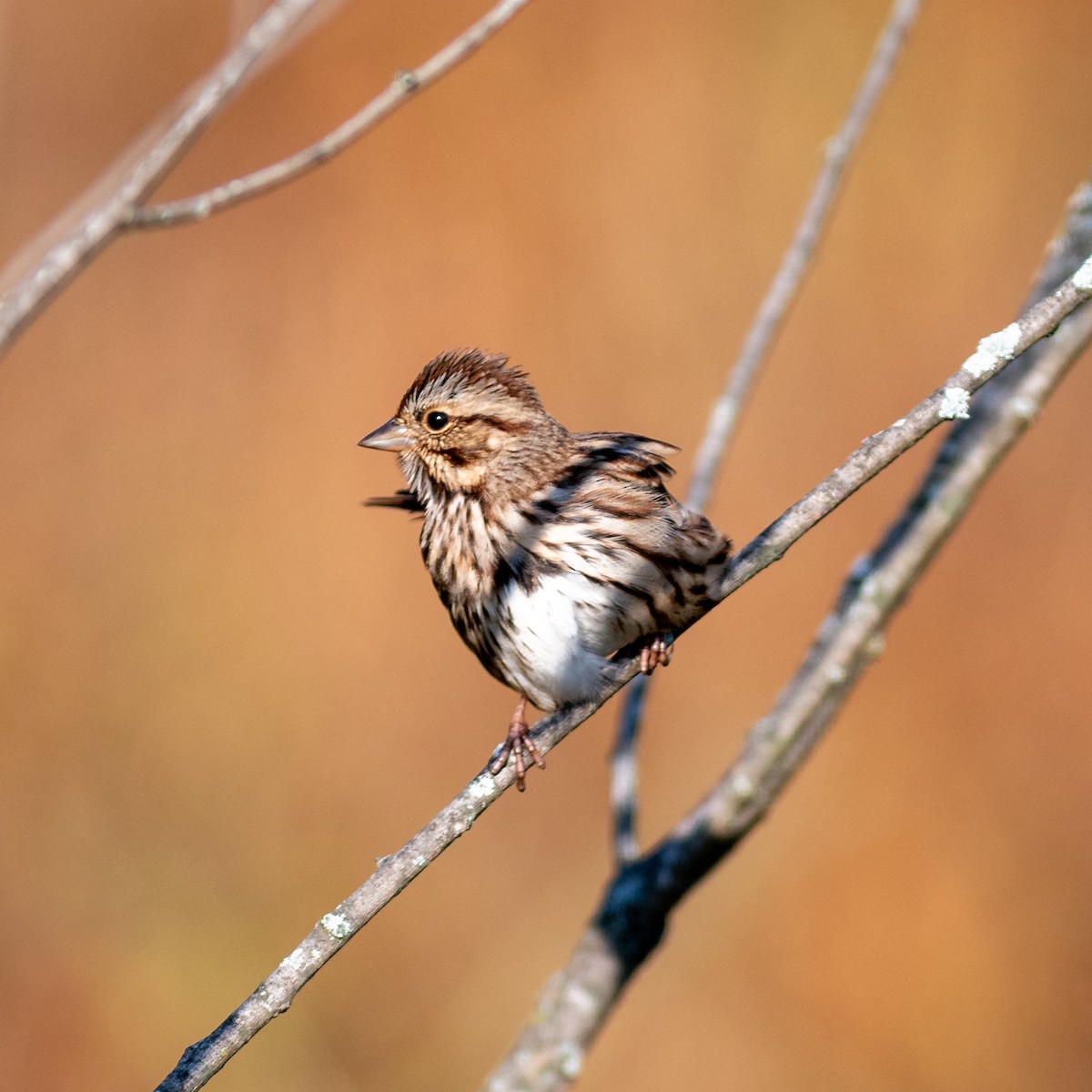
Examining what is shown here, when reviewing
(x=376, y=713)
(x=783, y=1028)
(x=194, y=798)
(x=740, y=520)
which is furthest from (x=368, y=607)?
(x=783, y=1028)

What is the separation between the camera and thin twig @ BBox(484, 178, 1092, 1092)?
2828 millimetres

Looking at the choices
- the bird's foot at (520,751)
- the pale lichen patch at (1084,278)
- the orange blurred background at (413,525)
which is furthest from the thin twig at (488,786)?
the orange blurred background at (413,525)

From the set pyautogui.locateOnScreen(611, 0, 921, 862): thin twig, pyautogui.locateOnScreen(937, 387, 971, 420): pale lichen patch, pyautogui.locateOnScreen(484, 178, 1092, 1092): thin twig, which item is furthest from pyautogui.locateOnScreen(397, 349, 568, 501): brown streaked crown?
pyautogui.locateOnScreen(937, 387, 971, 420): pale lichen patch

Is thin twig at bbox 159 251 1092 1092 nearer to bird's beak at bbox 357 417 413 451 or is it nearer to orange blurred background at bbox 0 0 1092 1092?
bird's beak at bbox 357 417 413 451

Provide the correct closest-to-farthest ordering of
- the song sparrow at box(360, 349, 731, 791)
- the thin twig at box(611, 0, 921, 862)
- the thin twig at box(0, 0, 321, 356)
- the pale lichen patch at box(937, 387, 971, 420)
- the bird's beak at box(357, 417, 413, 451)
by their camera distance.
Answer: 1. the thin twig at box(0, 0, 321, 356)
2. the pale lichen patch at box(937, 387, 971, 420)
3. the song sparrow at box(360, 349, 731, 791)
4. the thin twig at box(611, 0, 921, 862)
5. the bird's beak at box(357, 417, 413, 451)

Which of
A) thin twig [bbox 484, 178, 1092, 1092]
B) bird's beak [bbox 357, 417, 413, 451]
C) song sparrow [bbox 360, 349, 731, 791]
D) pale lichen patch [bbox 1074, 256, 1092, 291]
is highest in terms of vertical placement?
bird's beak [bbox 357, 417, 413, 451]

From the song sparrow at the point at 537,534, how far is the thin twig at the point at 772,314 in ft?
0.58

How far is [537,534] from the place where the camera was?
2.75 metres

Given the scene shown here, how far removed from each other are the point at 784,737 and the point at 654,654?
1.65ft

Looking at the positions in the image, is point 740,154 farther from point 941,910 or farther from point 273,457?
point 941,910

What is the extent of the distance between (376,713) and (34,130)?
2.64 m

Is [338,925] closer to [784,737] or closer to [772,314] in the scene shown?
[784,737]

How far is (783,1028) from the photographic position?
5012 mm

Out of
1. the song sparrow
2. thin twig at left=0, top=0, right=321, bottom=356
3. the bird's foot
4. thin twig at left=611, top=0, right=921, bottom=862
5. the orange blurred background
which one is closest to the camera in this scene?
thin twig at left=0, top=0, right=321, bottom=356
